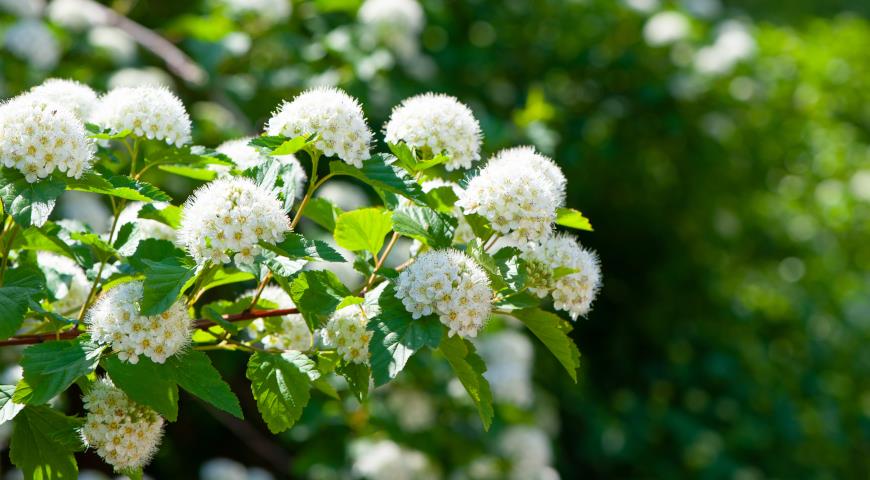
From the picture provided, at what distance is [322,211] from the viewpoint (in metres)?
1.47

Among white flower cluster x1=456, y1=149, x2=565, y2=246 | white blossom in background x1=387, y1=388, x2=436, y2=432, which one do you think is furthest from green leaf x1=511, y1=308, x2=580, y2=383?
white blossom in background x1=387, y1=388, x2=436, y2=432

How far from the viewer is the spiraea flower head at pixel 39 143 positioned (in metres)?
1.18

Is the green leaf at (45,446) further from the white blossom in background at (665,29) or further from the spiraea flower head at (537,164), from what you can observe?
the white blossom in background at (665,29)

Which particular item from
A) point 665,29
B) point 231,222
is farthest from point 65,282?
point 665,29

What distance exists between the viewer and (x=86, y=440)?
1267 millimetres

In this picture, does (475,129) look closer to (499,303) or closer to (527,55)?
(499,303)

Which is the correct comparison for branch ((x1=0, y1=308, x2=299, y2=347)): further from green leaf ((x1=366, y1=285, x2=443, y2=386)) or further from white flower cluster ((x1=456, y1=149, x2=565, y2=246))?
white flower cluster ((x1=456, y1=149, x2=565, y2=246))

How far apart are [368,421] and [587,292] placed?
2.11m

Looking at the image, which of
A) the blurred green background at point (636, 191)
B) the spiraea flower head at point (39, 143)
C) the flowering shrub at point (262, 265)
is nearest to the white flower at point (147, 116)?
the flowering shrub at point (262, 265)

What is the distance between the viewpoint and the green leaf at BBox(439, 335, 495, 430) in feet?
4.12

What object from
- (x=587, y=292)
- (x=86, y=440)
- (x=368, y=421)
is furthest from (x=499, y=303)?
(x=368, y=421)

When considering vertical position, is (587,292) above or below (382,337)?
above

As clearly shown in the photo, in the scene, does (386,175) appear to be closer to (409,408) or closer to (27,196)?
(27,196)

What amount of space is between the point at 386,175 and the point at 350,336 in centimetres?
23
